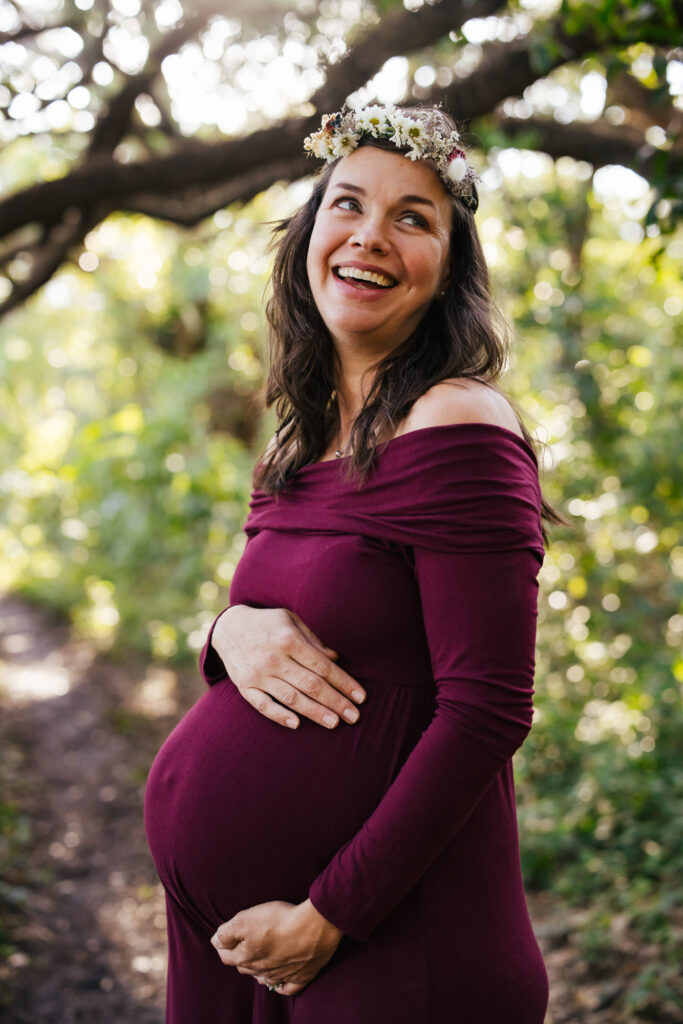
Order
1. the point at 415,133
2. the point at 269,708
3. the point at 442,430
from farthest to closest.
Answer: the point at 415,133
the point at 269,708
the point at 442,430

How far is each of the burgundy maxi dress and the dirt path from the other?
1807 millimetres

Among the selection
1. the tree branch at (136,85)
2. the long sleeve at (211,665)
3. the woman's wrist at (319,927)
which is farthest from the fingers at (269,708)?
the tree branch at (136,85)

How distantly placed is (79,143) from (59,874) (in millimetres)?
4825

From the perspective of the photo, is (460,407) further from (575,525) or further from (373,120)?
(575,525)

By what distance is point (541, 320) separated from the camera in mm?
4543

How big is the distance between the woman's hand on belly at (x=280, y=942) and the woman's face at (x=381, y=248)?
3.25ft

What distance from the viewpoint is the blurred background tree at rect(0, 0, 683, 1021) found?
3.40 metres

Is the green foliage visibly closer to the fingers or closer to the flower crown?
the flower crown

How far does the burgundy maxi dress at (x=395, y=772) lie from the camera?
1248mm

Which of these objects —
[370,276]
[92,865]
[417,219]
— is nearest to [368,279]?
[370,276]

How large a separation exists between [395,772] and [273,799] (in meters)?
0.21

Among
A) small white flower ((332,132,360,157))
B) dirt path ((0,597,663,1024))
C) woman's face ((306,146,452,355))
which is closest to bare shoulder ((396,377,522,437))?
woman's face ((306,146,452,355))

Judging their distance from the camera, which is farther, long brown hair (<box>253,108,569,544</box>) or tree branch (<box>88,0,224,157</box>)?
tree branch (<box>88,0,224,157</box>)

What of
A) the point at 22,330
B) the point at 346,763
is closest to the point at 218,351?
the point at 22,330
